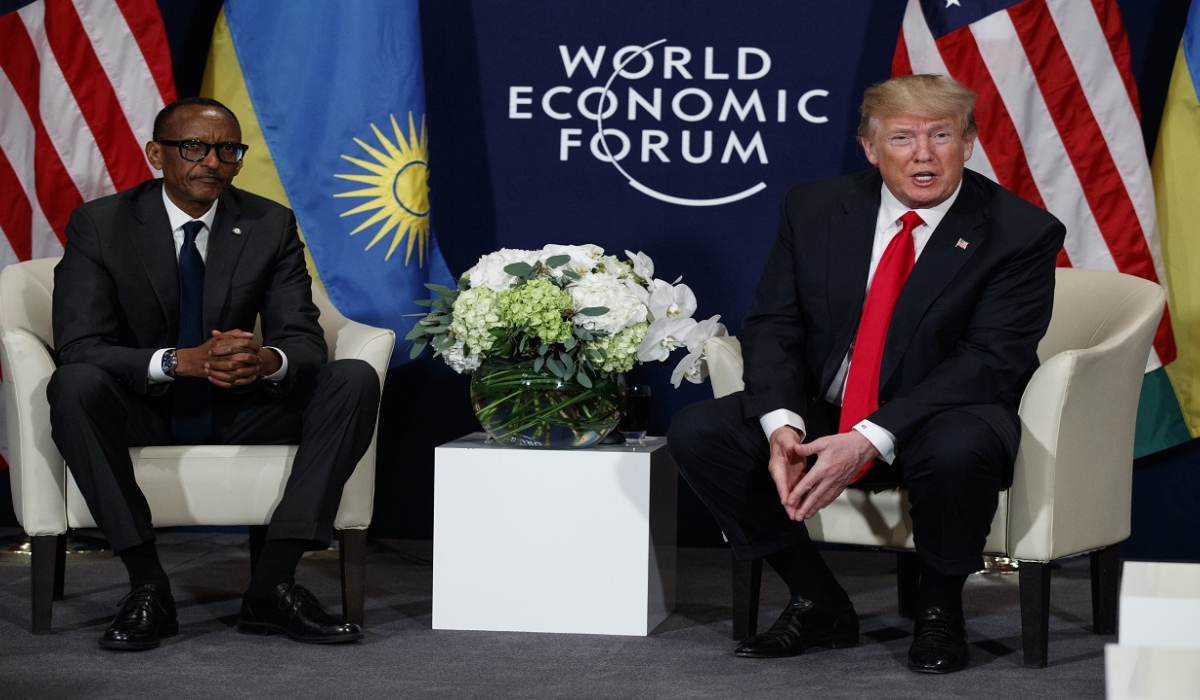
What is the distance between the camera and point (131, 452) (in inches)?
125

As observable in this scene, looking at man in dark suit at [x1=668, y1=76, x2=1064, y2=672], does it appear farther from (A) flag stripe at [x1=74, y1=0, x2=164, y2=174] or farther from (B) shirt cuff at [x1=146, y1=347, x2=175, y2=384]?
(A) flag stripe at [x1=74, y1=0, x2=164, y2=174]

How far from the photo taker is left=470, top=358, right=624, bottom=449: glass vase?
3.23 metres

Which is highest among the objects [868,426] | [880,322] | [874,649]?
[880,322]

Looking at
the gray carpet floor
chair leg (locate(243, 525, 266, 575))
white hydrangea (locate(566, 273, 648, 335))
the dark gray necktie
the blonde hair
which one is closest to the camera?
the gray carpet floor

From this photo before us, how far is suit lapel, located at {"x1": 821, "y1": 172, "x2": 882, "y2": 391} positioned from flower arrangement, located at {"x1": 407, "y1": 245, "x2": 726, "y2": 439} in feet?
1.22

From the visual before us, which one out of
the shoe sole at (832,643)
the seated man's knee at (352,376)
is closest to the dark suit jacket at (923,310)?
the shoe sole at (832,643)

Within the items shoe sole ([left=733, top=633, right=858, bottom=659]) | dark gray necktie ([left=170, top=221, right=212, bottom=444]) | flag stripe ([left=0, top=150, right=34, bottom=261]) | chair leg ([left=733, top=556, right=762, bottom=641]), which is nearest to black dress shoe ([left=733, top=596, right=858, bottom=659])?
shoe sole ([left=733, top=633, right=858, bottom=659])

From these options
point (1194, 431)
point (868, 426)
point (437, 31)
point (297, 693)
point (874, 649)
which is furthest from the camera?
point (437, 31)

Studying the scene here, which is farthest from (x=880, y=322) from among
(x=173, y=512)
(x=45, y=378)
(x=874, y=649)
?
(x=45, y=378)

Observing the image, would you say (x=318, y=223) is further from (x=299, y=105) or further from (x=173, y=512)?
(x=173, y=512)

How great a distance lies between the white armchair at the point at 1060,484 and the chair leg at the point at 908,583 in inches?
15.9

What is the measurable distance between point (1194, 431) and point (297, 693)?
2689 millimetres

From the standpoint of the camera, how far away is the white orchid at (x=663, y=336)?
328cm

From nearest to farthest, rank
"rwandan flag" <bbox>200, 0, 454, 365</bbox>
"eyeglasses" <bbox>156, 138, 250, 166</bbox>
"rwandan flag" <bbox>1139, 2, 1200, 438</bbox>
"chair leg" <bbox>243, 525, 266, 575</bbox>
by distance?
1. "eyeglasses" <bbox>156, 138, 250, 166</bbox>
2. "chair leg" <bbox>243, 525, 266, 575</bbox>
3. "rwandan flag" <bbox>1139, 2, 1200, 438</bbox>
4. "rwandan flag" <bbox>200, 0, 454, 365</bbox>
